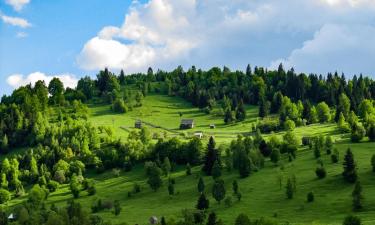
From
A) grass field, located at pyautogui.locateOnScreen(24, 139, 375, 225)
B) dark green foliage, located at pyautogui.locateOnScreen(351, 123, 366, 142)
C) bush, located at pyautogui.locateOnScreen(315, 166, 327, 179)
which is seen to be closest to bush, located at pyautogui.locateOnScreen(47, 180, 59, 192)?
grass field, located at pyautogui.locateOnScreen(24, 139, 375, 225)

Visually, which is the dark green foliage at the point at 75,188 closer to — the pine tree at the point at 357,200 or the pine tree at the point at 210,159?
A: the pine tree at the point at 210,159

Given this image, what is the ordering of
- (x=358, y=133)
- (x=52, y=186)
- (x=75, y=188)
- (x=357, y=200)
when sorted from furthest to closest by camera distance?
1. (x=52, y=186)
2. (x=358, y=133)
3. (x=75, y=188)
4. (x=357, y=200)

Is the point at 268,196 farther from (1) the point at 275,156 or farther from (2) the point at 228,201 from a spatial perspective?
(1) the point at 275,156

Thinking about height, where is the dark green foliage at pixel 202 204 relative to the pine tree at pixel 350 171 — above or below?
below

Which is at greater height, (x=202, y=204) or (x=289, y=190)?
(x=289, y=190)

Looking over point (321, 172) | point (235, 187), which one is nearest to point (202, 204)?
point (235, 187)

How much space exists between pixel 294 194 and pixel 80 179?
75.7 meters

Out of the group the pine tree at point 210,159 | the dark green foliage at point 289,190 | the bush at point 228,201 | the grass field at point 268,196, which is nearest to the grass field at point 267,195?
the grass field at point 268,196

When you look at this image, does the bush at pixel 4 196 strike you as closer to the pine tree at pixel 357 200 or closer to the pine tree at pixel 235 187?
the pine tree at pixel 235 187

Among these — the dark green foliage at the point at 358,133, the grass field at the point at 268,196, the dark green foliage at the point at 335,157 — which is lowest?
the grass field at the point at 268,196

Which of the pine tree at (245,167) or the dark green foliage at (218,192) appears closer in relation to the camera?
the dark green foliage at (218,192)

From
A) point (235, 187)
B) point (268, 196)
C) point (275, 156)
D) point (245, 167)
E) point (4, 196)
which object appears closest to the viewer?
point (268, 196)

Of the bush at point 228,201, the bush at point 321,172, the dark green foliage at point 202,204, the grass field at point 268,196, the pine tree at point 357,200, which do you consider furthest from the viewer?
the bush at point 321,172

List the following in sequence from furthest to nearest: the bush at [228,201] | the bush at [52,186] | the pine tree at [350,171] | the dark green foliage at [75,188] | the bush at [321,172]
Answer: the bush at [52,186] → the dark green foliage at [75,188] → the bush at [321,172] → the pine tree at [350,171] → the bush at [228,201]
